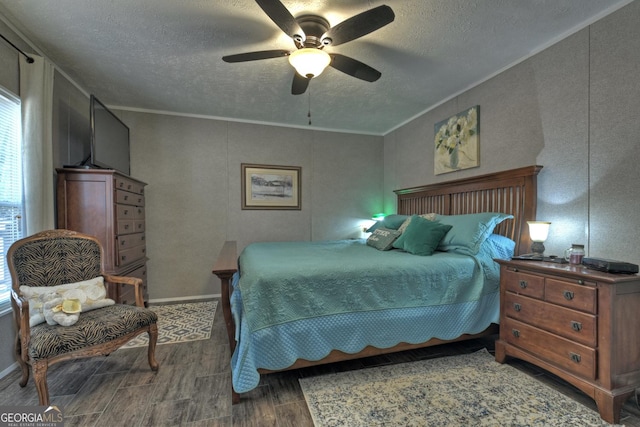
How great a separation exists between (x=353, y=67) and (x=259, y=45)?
85 centimetres

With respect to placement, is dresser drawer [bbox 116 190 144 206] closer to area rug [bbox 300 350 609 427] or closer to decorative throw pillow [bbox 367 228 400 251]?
area rug [bbox 300 350 609 427]

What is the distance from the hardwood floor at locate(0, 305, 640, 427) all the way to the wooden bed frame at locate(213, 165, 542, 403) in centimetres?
18

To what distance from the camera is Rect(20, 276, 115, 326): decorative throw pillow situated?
1.80 m

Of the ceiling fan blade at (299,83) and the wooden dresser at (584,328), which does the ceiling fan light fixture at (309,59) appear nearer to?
the ceiling fan blade at (299,83)

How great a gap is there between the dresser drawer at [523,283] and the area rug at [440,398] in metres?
0.59

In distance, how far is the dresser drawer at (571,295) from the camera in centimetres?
160

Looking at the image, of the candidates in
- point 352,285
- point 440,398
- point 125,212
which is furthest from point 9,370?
point 440,398

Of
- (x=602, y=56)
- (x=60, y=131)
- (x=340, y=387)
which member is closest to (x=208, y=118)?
(x=60, y=131)

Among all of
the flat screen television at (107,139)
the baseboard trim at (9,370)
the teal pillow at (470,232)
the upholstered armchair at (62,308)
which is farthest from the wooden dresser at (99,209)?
the teal pillow at (470,232)

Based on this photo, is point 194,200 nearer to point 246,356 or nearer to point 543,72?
point 246,356

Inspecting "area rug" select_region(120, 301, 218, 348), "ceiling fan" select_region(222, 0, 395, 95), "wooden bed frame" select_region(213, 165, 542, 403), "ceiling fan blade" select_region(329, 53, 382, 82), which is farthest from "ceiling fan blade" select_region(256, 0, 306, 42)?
"area rug" select_region(120, 301, 218, 348)

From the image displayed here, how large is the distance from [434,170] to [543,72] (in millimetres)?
1477

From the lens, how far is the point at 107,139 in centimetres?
297

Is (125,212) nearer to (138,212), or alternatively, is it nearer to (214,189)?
(138,212)
